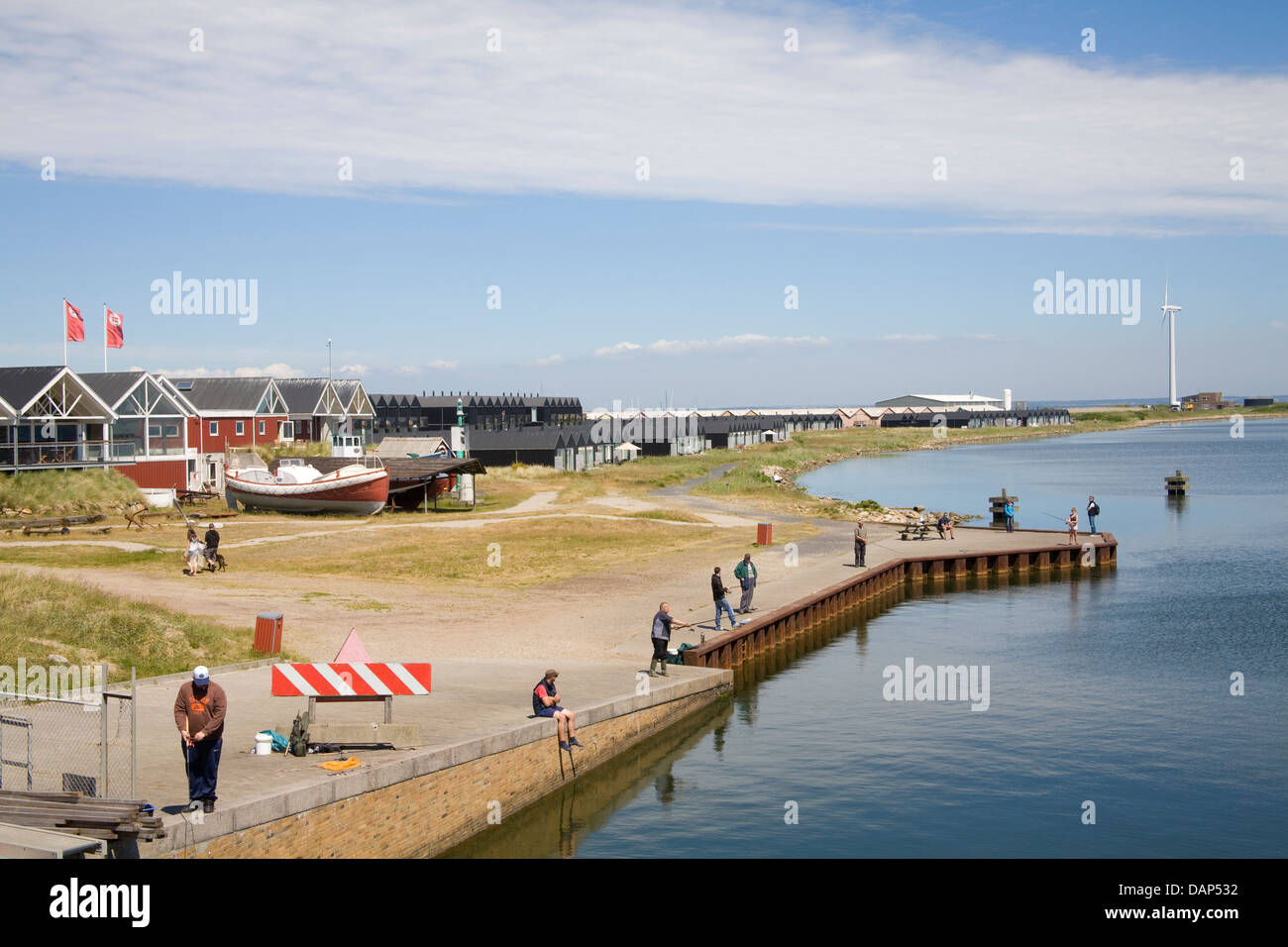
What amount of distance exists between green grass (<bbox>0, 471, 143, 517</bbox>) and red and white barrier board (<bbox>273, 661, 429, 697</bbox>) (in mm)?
44682

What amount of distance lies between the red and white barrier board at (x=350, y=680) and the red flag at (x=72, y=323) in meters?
52.5

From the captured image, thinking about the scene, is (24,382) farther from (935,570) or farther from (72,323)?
(935,570)

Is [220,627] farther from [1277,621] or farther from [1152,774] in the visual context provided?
[1277,621]

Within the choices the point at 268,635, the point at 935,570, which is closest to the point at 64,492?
the point at 268,635

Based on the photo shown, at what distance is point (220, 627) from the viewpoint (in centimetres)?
2767

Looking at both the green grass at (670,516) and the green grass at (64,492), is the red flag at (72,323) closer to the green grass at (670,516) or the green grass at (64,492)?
the green grass at (64,492)

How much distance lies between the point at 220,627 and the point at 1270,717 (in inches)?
990

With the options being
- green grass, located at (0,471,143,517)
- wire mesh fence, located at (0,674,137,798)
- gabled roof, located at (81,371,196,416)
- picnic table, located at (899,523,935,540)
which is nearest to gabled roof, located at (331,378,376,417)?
gabled roof, located at (81,371,196,416)

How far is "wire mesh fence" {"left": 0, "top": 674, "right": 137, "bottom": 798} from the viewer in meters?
14.9

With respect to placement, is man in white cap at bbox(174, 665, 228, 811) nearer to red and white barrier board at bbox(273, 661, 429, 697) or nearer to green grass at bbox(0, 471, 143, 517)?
red and white barrier board at bbox(273, 661, 429, 697)

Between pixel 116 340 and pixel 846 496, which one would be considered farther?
pixel 846 496
